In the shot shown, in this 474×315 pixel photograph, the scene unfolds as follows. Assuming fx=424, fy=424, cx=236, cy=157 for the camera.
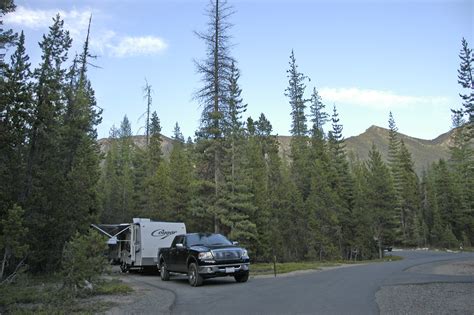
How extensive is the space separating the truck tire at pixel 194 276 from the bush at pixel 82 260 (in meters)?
4.03

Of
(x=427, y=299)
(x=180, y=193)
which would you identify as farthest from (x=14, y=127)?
(x=180, y=193)

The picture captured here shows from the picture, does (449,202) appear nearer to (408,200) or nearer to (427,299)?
(408,200)

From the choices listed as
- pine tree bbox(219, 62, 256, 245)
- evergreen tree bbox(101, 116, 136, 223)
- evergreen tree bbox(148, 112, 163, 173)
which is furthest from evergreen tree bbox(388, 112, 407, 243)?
pine tree bbox(219, 62, 256, 245)

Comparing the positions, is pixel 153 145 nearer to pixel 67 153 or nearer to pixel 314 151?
pixel 314 151

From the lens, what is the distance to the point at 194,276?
15430 millimetres

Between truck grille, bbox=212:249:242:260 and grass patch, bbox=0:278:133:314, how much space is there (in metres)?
3.55

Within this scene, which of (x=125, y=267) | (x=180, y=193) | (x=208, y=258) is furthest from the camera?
(x=180, y=193)

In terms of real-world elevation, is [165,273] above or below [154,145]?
below

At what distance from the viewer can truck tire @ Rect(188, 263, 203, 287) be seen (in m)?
15.2

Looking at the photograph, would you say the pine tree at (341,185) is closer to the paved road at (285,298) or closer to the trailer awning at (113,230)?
the trailer awning at (113,230)

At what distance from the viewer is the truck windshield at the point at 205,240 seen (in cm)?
1652

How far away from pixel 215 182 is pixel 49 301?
62.6 feet

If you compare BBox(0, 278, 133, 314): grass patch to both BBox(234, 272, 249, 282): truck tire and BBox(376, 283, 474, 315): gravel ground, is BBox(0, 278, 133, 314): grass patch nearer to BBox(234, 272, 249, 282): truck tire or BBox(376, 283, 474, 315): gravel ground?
BBox(234, 272, 249, 282): truck tire

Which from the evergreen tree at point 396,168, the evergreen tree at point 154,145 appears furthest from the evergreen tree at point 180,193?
the evergreen tree at point 396,168
